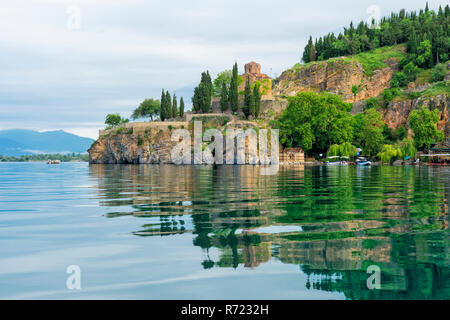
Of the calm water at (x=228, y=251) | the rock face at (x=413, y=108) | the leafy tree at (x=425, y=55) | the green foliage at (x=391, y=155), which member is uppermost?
the leafy tree at (x=425, y=55)

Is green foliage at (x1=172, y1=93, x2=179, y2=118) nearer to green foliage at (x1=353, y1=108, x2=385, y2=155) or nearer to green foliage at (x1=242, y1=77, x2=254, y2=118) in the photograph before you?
green foliage at (x1=242, y1=77, x2=254, y2=118)

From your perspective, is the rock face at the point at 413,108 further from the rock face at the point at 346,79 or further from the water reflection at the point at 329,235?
the water reflection at the point at 329,235

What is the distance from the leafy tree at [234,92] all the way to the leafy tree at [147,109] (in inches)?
1229

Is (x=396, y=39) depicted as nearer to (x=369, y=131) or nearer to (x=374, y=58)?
(x=374, y=58)

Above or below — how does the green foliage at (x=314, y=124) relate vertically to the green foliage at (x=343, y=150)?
above

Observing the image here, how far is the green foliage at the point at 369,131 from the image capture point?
9031cm

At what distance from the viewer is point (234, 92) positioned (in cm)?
10444

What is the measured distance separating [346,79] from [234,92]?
40.6 m

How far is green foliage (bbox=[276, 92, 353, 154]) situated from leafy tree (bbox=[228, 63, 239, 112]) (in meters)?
13.8

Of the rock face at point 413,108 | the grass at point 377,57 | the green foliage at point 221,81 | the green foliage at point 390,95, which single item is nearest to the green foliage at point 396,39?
the grass at point 377,57

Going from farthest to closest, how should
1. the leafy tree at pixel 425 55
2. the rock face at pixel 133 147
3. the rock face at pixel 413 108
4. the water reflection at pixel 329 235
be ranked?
the leafy tree at pixel 425 55 < the rock face at pixel 133 147 < the rock face at pixel 413 108 < the water reflection at pixel 329 235

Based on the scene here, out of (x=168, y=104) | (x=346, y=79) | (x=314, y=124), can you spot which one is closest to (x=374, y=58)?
(x=346, y=79)
